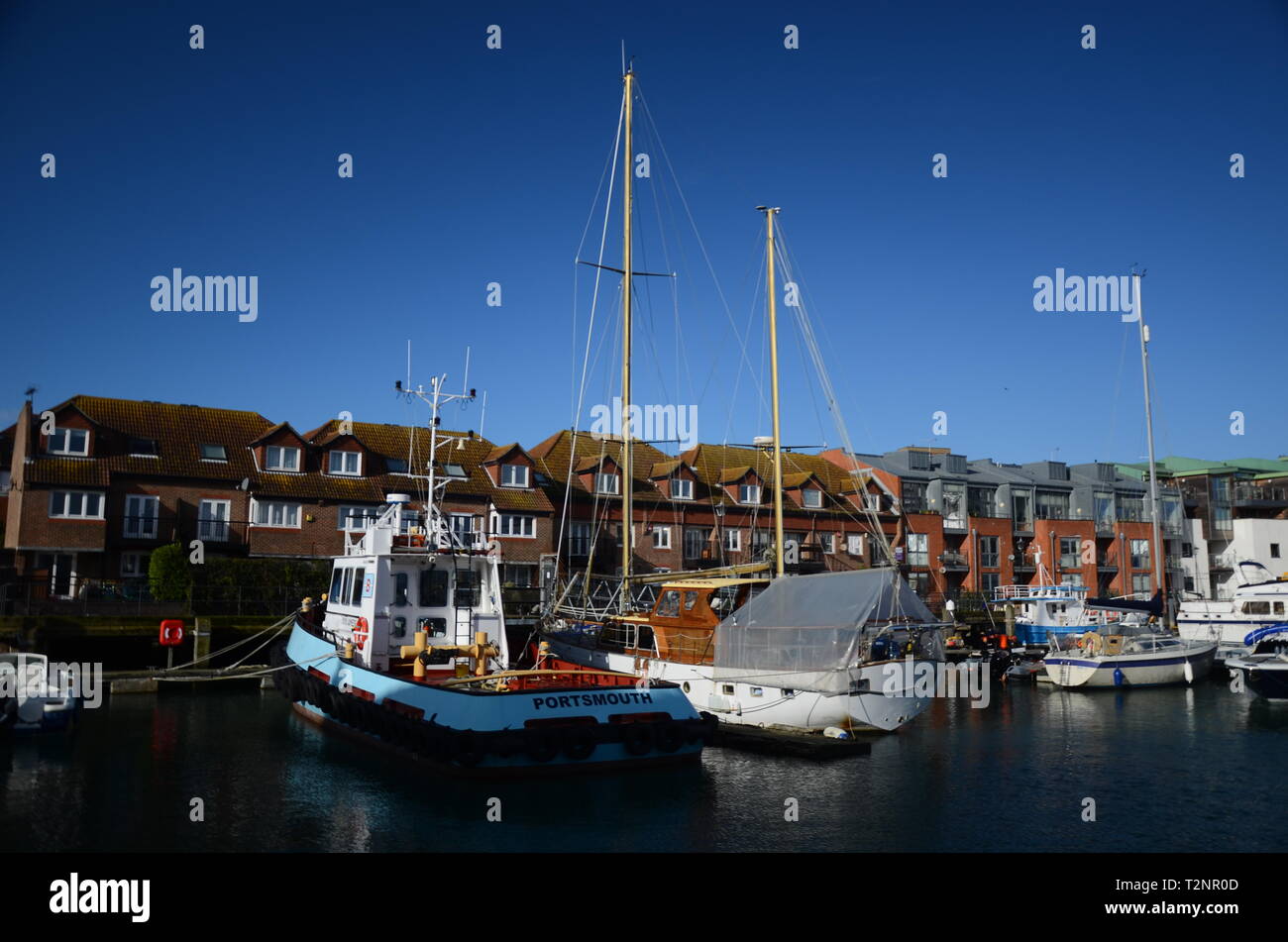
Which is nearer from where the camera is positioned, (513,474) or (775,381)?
(775,381)

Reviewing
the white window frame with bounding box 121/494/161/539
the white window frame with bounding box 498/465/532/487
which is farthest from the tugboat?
the white window frame with bounding box 498/465/532/487

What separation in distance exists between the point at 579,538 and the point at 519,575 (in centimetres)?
472

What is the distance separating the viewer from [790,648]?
1001 inches

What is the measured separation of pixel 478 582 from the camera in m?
27.4

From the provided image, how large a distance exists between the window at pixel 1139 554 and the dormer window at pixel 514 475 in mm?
51603

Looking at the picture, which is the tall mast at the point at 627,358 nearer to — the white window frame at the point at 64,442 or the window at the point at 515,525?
the window at the point at 515,525

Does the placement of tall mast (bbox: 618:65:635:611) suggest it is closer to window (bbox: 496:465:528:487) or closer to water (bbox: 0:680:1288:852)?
water (bbox: 0:680:1288:852)

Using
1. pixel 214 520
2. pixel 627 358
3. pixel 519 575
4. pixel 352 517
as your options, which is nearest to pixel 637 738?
pixel 627 358

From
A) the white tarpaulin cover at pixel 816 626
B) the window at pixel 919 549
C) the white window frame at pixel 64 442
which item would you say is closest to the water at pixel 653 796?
the white tarpaulin cover at pixel 816 626

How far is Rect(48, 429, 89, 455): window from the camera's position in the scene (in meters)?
43.0

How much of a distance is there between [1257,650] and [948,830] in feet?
126

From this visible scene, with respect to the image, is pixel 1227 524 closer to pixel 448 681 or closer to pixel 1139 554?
pixel 1139 554
